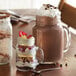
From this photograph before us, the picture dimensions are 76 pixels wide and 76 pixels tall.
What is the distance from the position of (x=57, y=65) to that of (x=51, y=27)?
0.17 m

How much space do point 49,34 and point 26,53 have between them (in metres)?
0.14

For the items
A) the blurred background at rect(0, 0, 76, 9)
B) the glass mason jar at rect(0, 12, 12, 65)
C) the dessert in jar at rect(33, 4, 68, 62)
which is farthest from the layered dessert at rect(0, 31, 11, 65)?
the blurred background at rect(0, 0, 76, 9)

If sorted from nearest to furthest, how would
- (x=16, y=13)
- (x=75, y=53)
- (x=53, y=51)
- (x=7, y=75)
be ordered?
(x=7, y=75), (x=53, y=51), (x=75, y=53), (x=16, y=13)

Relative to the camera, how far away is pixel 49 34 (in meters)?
1.19

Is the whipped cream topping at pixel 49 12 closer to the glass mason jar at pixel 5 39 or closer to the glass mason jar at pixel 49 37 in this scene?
the glass mason jar at pixel 49 37

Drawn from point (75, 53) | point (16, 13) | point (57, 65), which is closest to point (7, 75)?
point (57, 65)

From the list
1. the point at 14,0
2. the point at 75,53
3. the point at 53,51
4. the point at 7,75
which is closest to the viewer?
the point at 7,75

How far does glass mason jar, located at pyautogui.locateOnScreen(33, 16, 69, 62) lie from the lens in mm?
1190

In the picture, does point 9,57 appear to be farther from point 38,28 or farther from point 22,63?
point 38,28

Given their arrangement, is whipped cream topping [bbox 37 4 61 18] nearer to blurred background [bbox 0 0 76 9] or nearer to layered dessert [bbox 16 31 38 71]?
layered dessert [bbox 16 31 38 71]

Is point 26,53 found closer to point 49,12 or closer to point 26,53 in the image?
point 26,53

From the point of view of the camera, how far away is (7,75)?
1094mm

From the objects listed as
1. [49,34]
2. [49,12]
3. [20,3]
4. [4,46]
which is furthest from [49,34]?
[20,3]

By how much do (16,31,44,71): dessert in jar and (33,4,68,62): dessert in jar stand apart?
0.07 metres
